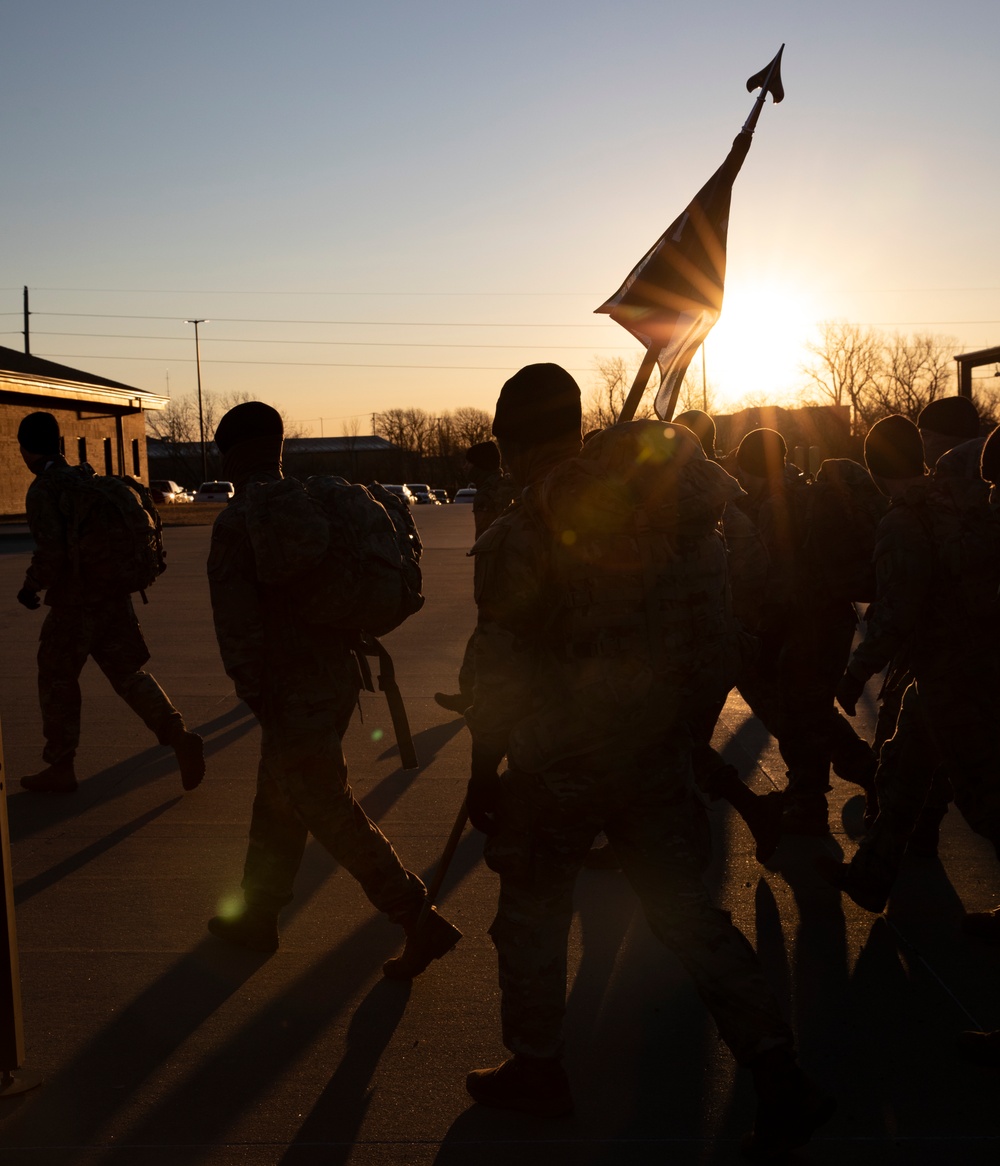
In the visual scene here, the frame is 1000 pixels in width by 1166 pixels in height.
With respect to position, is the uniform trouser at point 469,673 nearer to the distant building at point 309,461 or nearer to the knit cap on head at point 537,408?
the knit cap on head at point 537,408

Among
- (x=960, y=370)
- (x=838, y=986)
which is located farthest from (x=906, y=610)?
(x=960, y=370)

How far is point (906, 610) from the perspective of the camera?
4.15m

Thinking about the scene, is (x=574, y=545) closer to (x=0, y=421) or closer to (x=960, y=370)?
(x=960, y=370)

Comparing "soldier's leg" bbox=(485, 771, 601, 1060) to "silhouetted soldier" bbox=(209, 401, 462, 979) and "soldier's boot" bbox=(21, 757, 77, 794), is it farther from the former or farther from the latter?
"soldier's boot" bbox=(21, 757, 77, 794)

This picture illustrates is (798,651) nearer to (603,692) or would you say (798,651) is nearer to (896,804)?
(896,804)

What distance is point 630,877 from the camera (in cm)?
319

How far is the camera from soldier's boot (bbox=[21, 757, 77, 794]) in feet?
21.2

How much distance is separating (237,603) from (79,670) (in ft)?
9.37

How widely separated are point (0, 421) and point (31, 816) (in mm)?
41721

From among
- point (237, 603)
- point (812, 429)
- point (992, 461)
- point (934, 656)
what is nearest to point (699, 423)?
point (934, 656)

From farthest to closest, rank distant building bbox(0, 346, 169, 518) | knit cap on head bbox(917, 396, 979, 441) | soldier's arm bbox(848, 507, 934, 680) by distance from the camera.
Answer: distant building bbox(0, 346, 169, 518) → knit cap on head bbox(917, 396, 979, 441) → soldier's arm bbox(848, 507, 934, 680)

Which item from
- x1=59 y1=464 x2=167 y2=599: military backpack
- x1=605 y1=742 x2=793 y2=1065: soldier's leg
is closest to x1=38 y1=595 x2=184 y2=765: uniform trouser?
x1=59 y1=464 x2=167 y2=599: military backpack

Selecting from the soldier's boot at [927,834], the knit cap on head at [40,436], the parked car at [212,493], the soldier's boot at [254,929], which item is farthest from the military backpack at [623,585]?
the parked car at [212,493]

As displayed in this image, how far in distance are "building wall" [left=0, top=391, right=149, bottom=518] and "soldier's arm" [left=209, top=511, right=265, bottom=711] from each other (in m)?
39.1
